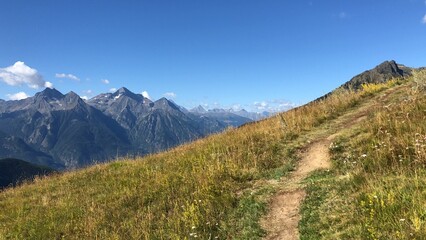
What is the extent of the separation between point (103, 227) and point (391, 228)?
855cm

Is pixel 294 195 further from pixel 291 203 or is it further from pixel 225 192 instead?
pixel 225 192

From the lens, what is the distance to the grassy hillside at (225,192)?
29.8 feet

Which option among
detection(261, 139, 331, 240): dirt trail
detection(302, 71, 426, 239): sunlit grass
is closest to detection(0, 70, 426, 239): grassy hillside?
detection(302, 71, 426, 239): sunlit grass

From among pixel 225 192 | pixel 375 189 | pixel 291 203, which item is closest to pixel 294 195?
pixel 291 203

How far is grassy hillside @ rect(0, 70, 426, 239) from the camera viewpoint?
9081mm

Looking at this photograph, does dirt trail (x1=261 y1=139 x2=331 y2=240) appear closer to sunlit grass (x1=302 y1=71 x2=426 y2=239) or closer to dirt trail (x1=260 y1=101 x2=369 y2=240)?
dirt trail (x1=260 y1=101 x2=369 y2=240)

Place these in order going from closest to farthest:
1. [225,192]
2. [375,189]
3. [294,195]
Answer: [375,189] → [294,195] → [225,192]

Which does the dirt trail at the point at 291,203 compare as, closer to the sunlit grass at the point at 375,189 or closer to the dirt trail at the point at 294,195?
the dirt trail at the point at 294,195

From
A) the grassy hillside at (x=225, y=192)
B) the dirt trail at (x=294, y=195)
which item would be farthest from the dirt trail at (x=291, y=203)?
the grassy hillside at (x=225, y=192)

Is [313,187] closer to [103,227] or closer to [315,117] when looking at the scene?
[103,227]

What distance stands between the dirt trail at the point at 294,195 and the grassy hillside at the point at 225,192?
301 millimetres

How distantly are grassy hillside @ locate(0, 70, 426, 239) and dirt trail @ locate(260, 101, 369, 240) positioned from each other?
0.99 ft

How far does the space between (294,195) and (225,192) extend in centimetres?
234

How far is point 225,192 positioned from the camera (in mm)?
11773
